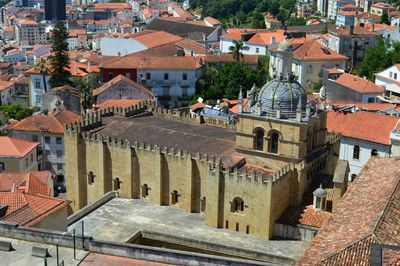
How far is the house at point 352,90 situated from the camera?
71.6 metres

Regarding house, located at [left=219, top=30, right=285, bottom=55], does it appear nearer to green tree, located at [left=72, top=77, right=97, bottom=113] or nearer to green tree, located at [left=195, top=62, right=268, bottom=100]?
green tree, located at [left=195, top=62, right=268, bottom=100]

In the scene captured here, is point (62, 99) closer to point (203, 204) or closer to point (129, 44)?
point (129, 44)

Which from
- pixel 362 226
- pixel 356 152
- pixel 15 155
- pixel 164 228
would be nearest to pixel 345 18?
pixel 356 152

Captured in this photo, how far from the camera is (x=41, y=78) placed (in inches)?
3573

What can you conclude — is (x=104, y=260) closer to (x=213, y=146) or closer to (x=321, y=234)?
(x=321, y=234)

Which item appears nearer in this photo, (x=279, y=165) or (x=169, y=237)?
(x=169, y=237)

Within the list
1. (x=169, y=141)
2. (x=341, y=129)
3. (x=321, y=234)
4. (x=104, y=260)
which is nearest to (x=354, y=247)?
(x=321, y=234)

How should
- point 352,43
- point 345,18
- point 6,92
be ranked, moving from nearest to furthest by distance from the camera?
point 6,92 < point 352,43 < point 345,18

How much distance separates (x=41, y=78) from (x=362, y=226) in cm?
7086

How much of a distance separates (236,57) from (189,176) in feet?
192

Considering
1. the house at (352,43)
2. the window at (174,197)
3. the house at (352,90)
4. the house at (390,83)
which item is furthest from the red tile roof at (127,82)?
the house at (352,43)

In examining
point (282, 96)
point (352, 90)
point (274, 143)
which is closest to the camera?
point (282, 96)

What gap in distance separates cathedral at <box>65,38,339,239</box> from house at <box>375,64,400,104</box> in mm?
31217

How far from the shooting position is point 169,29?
132 metres
